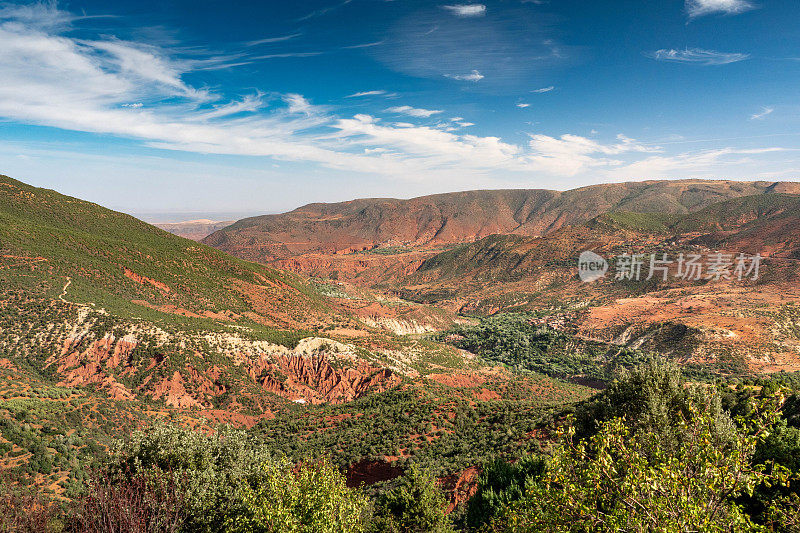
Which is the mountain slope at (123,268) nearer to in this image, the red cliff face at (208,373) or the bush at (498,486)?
the red cliff face at (208,373)

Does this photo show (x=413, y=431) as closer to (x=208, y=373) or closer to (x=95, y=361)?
(x=208, y=373)

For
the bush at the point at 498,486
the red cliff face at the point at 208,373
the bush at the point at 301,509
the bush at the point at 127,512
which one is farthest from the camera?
the red cliff face at the point at 208,373

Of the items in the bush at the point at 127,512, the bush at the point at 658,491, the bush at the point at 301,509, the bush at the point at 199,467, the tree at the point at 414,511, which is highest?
the bush at the point at 658,491

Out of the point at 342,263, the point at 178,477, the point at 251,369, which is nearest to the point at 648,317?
the point at 251,369

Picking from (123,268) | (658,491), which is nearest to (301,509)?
(658,491)

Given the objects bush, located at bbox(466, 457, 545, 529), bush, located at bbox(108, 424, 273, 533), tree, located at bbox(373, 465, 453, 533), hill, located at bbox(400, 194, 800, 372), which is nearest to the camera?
bush, located at bbox(108, 424, 273, 533)

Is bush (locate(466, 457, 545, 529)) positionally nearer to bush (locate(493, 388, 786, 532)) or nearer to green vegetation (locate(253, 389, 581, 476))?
green vegetation (locate(253, 389, 581, 476))

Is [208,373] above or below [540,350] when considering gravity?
above

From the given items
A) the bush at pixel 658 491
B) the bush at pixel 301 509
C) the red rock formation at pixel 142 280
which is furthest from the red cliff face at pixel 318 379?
the bush at pixel 658 491

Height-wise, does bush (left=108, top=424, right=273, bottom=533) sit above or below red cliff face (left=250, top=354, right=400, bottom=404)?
above

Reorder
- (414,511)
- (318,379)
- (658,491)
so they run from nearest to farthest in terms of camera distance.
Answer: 1. (658,491)
2. (414,511)
3. (318,379)

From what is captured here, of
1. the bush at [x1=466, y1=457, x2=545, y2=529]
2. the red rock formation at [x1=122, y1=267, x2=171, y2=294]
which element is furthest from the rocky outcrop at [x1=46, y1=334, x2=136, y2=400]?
the bush at [x1=466, y1=457, x2=545, y2=529]
